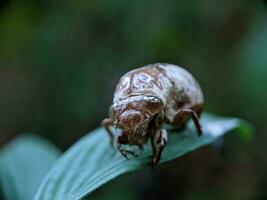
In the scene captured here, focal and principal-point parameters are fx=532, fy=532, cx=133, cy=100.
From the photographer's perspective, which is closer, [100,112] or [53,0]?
[100,112]

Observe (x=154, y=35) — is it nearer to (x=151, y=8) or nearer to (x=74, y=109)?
(x=151, y=8)

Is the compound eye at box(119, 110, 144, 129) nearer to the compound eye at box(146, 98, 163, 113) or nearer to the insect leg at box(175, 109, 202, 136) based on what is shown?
the compound eye at box(146, 98, 163, 113)

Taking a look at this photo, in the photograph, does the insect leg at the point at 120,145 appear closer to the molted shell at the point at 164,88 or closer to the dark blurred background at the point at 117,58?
the molted shell at the point at 164,88

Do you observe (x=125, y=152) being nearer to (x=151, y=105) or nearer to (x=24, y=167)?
(x=151, y=105)

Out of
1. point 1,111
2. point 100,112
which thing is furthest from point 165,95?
point 1,111

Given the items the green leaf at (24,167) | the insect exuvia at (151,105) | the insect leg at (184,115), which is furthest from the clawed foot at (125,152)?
the green leaf at (24,167)
